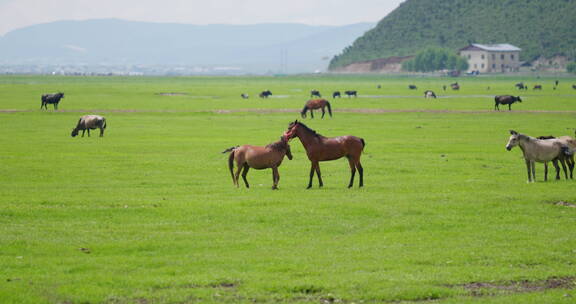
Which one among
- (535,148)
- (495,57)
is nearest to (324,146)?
(535,148)

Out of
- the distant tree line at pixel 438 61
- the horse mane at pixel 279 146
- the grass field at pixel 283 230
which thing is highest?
the distant tree line at pixel 438 61

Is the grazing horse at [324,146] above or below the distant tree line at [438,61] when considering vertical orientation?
below

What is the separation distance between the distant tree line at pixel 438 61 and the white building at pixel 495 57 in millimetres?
3198

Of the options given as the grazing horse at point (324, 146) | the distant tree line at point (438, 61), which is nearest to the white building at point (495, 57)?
the distant tree line at point (438, 61)

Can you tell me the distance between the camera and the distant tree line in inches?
7234

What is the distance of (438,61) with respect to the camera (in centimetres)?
18350

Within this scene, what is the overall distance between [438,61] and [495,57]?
43.6 feet

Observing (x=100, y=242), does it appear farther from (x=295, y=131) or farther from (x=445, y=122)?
(x=445, y=122)

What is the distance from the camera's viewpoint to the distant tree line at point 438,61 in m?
184

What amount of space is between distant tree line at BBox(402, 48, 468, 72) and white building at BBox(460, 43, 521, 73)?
3.20m

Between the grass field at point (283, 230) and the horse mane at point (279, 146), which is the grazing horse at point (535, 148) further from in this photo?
the horse mane at point (279, 146)

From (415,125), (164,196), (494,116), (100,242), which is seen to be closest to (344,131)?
(415,125)

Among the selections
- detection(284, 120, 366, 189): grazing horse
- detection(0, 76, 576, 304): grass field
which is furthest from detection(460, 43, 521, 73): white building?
detection(284, 120, 366, 189): grazing horse

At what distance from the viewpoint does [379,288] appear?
39.3 ft
